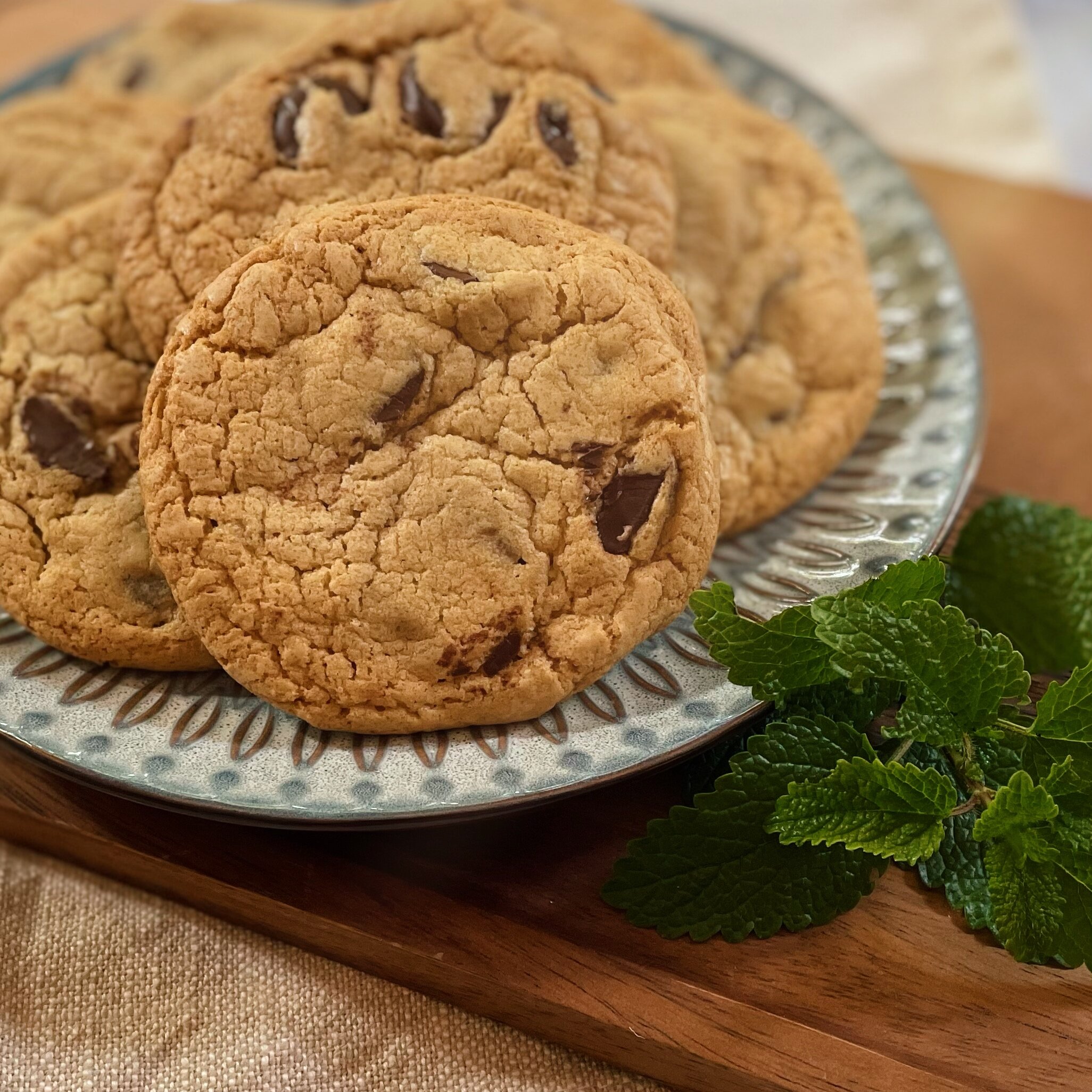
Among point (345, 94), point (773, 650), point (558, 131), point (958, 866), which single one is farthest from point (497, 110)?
point (958, 866)

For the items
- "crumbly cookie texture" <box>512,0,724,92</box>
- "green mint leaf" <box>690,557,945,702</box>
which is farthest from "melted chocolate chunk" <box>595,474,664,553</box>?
"crumbly cookie texture" <box>512,0,724,92</box>

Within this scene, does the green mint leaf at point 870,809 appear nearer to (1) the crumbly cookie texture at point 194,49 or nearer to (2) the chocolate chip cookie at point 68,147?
(2) the chocolate chip cookie at point 68,147

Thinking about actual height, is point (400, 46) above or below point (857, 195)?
above

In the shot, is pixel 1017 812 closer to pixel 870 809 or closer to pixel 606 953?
pixel 870 809

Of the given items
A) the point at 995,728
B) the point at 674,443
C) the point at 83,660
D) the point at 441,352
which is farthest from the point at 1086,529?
the point at 83,660

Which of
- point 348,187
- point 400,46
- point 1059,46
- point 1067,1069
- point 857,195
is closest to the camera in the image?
point 1067,1069

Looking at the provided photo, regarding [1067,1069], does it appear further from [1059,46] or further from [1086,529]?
[1059,46]
